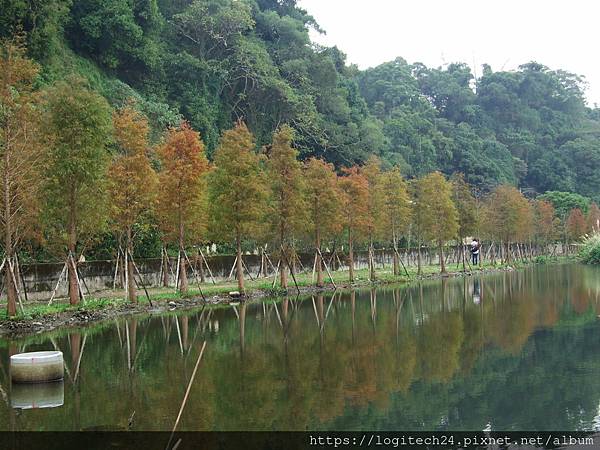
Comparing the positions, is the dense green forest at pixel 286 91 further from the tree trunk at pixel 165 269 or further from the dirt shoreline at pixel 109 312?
the dirt shoreline at pixel 109 312

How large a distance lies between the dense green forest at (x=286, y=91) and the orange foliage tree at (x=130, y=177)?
265 inches

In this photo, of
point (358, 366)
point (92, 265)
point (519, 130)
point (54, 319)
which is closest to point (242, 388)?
point (358, 366)

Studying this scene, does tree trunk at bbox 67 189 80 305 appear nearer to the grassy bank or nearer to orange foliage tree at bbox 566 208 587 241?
the grassy bank

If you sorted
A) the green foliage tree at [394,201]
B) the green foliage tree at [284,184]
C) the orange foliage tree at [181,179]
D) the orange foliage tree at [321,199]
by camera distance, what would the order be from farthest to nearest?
the green foliage tree at [394,201]
the orange foliage tree at [321,199]
the green foliage tree at [284,184]
the orange foliage tree at [181,179]

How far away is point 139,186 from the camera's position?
29812 millimetres

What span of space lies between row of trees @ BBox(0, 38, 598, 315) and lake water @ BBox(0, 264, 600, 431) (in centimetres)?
561

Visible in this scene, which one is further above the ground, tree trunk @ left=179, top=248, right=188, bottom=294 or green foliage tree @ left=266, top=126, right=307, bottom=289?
green foliage tree @ left=266, top=126, right=307, bottom=289

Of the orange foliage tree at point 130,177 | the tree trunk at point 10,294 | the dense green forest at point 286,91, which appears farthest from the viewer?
the dense green forest at point 286,91

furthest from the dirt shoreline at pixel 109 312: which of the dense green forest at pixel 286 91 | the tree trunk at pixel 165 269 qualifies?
the dense green forest at pixel 286 91

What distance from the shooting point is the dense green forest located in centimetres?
5116

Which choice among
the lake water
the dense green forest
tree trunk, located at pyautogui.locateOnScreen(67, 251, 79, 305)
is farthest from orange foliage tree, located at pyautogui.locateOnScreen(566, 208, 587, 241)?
tree trunk, located at pyautogui.locateOnScreen(67, 251, 79, 305)

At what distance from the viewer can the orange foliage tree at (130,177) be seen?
29.4 m

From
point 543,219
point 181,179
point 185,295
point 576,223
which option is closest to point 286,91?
point 181,179

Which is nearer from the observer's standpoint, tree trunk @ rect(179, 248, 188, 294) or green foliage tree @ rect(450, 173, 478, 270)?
tree trunk @ rect(179, 248, 188, 294)
